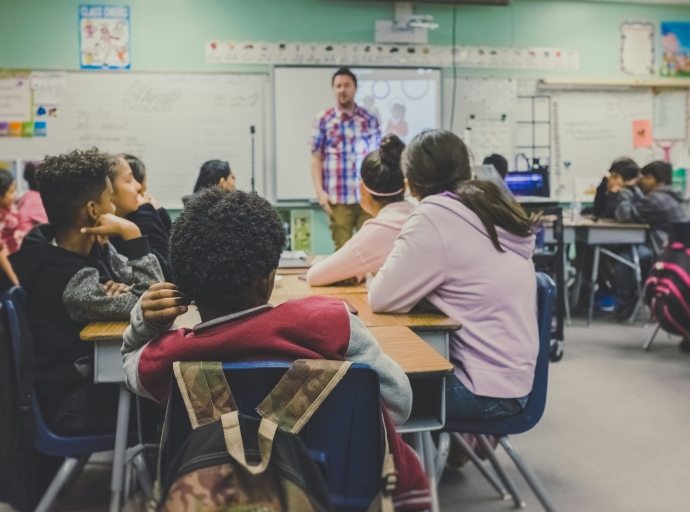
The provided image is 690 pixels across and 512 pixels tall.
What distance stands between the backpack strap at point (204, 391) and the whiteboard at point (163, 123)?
496cm

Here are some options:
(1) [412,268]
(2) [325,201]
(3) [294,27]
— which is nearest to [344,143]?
(2) [325,201]

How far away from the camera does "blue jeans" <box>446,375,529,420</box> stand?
1.84 metres

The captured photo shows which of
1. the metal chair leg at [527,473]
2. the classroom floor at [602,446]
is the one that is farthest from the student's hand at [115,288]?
the metal chair leg at [527,473]

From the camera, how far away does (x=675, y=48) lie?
6.59 m

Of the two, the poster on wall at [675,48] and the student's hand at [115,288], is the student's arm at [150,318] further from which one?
the poster on wall at [675,48]

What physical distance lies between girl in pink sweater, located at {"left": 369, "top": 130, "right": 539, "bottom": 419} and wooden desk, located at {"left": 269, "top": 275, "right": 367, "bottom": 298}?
407 mm

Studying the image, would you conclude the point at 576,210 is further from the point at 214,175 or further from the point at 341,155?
the point at 214,175

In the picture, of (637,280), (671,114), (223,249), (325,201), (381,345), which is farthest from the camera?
(671,114)

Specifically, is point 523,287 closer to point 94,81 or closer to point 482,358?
point 482,358

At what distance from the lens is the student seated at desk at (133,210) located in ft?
7.83

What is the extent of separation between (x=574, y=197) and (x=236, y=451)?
6082mm

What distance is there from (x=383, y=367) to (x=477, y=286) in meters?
0.77

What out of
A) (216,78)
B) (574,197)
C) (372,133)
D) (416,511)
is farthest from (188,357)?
(574,197)

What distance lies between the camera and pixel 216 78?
5.73 m
